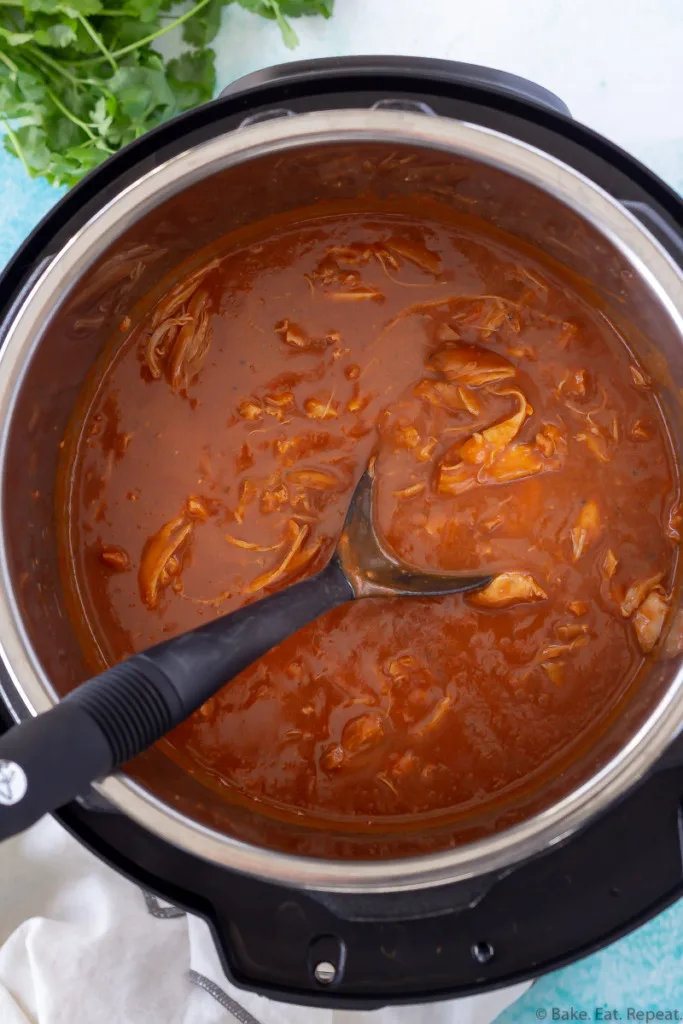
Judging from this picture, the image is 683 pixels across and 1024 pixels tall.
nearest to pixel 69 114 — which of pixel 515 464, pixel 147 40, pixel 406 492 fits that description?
pixel 147 40

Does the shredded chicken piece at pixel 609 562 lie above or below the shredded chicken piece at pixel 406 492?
below

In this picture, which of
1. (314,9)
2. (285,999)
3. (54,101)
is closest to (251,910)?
(285,999)

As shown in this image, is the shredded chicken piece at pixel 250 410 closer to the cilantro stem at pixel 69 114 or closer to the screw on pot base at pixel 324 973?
the cilantro stem at pixel 69 114

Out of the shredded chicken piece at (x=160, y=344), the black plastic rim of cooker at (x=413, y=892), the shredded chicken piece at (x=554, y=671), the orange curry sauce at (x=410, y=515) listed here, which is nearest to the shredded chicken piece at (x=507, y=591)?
the orange curry sauce at (x=410, y=515)

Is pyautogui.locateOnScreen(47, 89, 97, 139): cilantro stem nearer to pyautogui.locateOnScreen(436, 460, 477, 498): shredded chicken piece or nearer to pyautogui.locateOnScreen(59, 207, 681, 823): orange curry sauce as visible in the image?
pyautogui.locateOnScreen(59, 207, 681, 823): orange curry sauce

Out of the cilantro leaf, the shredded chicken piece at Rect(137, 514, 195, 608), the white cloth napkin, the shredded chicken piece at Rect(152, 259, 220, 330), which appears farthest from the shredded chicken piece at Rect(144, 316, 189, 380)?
the white cloth napkin

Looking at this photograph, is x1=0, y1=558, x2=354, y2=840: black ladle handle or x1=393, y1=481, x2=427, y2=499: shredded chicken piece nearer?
x1=0, y1=558, x2=354, y2=840: black ladle handle

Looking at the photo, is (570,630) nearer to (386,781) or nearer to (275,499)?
(386,781)
